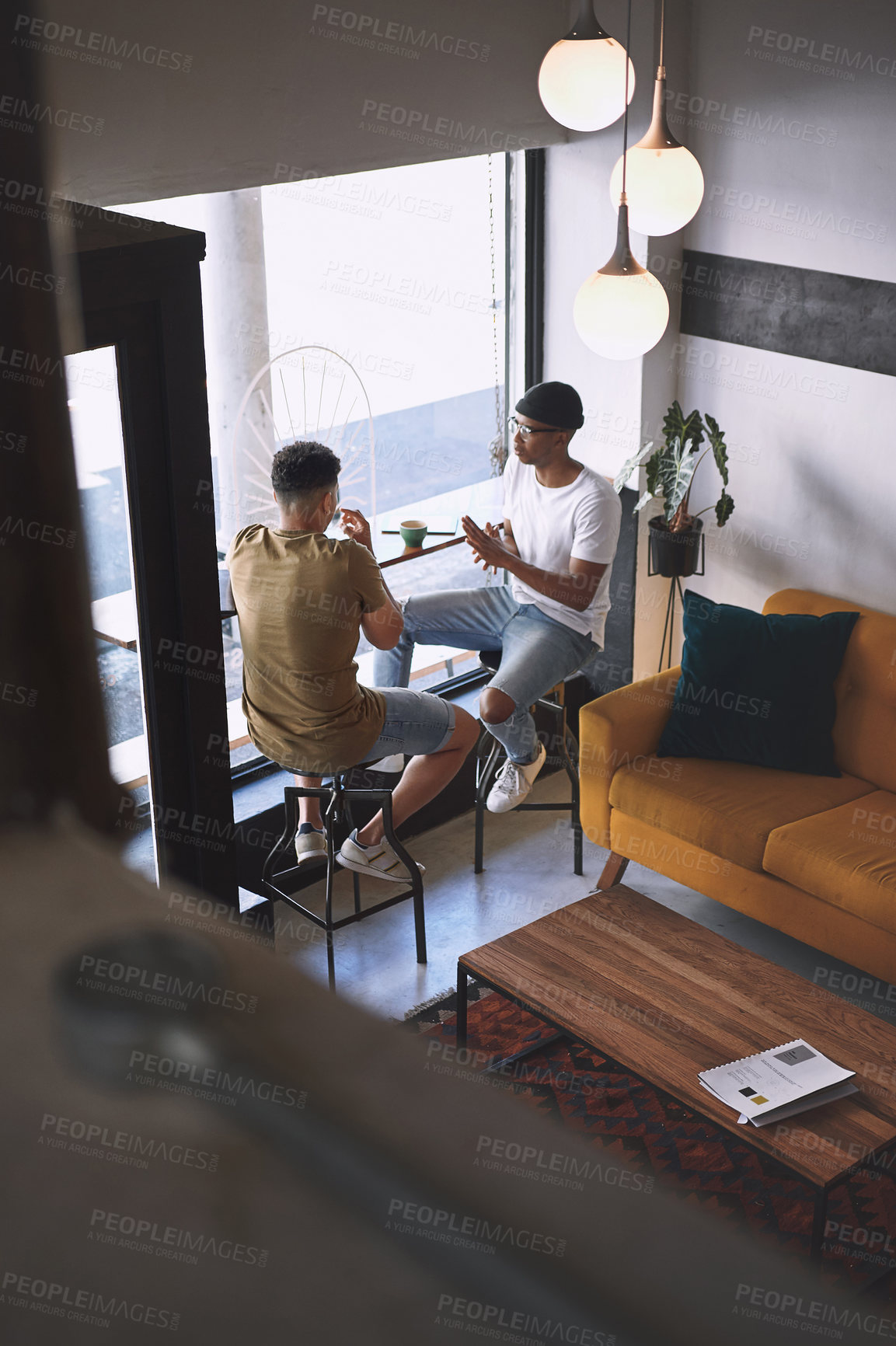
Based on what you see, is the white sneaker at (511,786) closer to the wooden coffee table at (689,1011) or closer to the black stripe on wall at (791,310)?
the wooden coffee table at (689,1011)

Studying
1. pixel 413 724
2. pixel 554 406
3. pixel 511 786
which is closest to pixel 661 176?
pixel 554 406

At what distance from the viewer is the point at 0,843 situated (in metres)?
0.30

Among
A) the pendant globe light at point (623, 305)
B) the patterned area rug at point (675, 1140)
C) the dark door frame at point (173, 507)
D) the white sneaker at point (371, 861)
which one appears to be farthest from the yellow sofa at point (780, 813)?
the dark door frame at point (173, 507)

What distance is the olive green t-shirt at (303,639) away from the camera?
2.59m

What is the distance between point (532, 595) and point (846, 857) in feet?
3.64

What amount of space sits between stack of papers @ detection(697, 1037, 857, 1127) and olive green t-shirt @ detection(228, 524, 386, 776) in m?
1.08

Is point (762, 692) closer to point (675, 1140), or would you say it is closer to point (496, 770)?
point (496, 770)

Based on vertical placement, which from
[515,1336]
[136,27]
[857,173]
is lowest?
[515,1336]

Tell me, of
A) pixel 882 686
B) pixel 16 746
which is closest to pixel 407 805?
pixel 882 686

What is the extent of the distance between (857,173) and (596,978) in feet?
7.45

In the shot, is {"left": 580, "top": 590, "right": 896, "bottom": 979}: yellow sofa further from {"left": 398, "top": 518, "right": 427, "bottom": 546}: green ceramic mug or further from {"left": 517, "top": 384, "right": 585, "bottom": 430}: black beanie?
{"left": 517, "top": 384, "right": 585, "bottom": 430}: black beanie

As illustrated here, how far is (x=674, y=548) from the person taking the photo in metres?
3.80

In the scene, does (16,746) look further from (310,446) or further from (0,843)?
(310,446)

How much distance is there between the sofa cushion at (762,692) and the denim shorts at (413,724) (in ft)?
2.38
